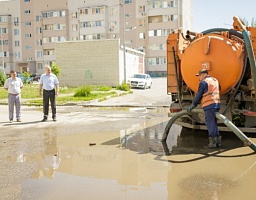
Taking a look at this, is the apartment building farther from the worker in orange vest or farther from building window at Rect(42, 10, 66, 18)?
the worker in orange vest

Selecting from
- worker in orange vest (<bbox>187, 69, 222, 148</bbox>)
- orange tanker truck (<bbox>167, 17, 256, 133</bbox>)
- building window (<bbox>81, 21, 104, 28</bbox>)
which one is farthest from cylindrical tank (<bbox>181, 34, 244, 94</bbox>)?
building window (<bbox>81, 21, 104, 28</bbox>)

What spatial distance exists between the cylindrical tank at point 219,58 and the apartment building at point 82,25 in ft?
173

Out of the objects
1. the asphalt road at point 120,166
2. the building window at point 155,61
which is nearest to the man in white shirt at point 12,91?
the asphalt road at point 120,166

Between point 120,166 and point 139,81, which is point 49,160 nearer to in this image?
point 120,166

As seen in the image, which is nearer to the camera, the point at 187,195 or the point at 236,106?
the point at 187,195

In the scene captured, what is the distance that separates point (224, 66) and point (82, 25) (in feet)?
207

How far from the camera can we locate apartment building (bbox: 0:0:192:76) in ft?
204

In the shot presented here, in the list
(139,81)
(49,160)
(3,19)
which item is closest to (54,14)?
(3,19)

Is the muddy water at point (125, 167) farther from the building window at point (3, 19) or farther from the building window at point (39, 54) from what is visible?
the building window at point (3, 19)

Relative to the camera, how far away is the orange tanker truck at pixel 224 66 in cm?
659

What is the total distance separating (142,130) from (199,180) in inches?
168

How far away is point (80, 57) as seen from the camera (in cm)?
3105

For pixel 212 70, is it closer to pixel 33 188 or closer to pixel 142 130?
pixel 142 130

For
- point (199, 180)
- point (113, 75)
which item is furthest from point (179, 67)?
point (113, 75)
